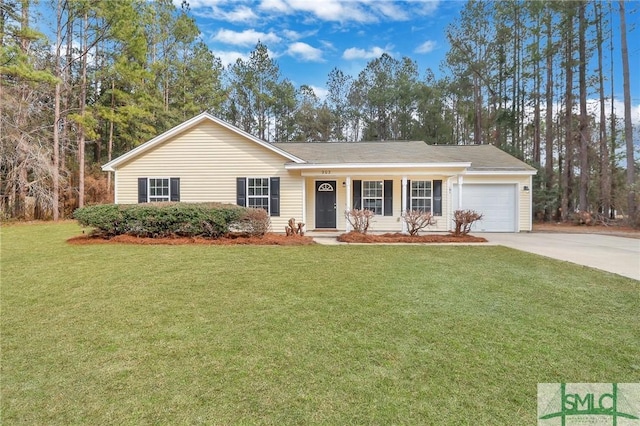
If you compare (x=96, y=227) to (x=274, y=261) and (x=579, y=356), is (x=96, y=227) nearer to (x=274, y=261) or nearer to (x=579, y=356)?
(x=274, y=261)

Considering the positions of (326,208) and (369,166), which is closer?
(369,166)

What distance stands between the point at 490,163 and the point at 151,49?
25221mm

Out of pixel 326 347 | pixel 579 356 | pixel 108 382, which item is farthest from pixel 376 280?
pixel 108 382

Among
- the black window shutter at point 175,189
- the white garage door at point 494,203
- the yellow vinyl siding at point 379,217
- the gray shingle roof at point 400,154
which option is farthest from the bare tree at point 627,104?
the black window shutter at point 175,189

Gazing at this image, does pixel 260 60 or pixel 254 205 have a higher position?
pixel 260 60

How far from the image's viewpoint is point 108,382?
2441mm

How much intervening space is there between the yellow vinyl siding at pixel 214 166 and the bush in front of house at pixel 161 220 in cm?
235

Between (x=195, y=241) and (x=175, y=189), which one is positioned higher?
(x=175, y=189)

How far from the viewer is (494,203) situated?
1294 centimetres

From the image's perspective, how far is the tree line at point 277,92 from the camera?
15875 millimetres

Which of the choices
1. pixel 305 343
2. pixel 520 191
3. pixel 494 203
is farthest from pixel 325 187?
pixel 305 343

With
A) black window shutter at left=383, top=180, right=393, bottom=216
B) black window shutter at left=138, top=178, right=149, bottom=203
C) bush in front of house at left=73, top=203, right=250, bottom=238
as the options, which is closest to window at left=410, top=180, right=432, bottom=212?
black window shutter at left=383, top=180, right=393, bottom=216

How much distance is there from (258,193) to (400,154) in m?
6.03

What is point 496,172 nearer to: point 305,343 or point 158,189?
point 305,343
